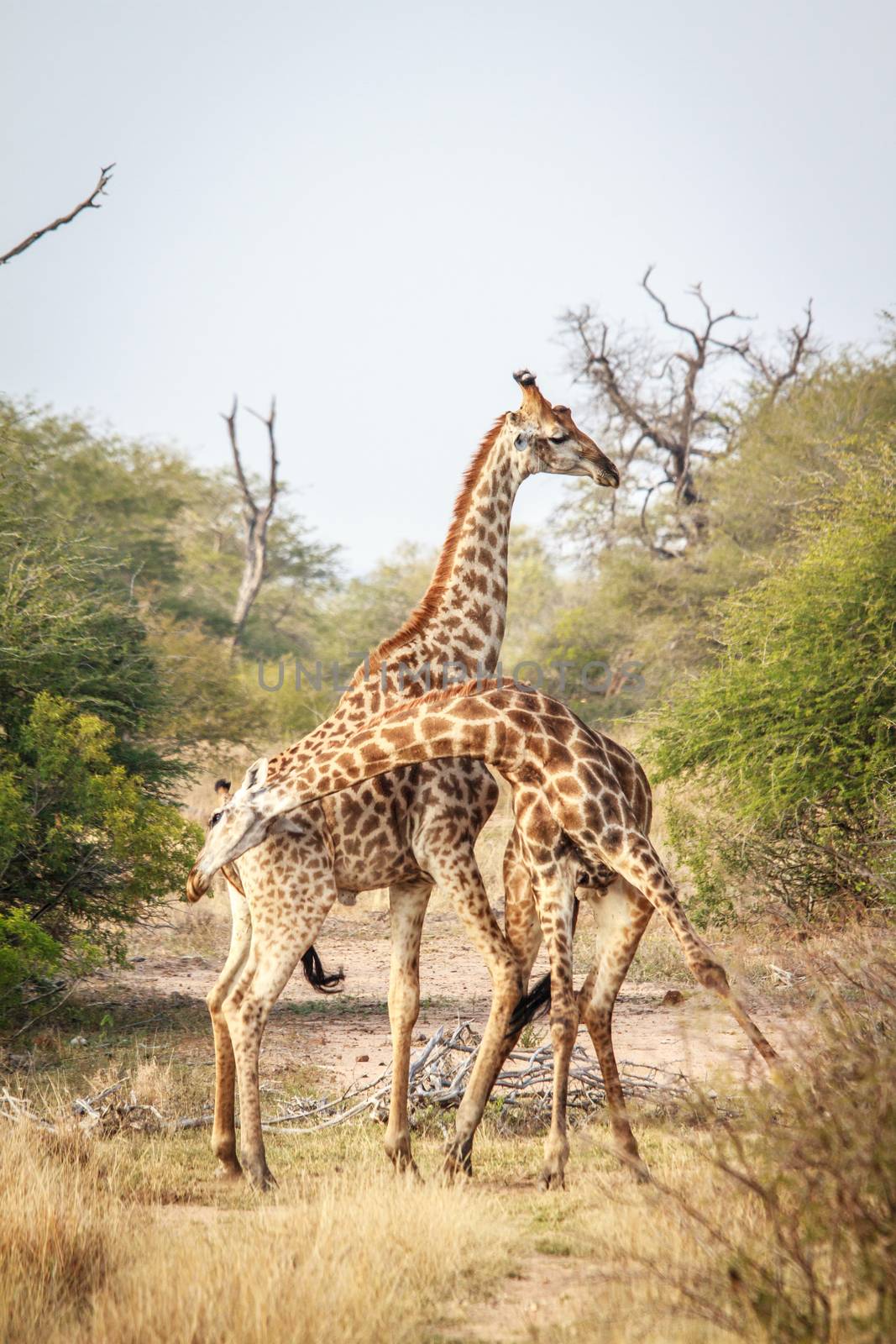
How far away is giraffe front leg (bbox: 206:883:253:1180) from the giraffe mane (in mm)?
1465

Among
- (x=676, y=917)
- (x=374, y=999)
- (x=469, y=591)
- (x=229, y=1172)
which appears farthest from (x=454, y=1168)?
(x=374, y=999)

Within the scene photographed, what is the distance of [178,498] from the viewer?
112 ft

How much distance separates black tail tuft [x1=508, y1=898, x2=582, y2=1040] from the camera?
5621 millimetres

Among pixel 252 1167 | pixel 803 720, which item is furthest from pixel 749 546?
pixel 252 1167

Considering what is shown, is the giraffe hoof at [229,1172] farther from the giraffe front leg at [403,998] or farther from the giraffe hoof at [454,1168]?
the giraffe hoof at [454,1168]

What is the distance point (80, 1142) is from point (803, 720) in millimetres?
7465

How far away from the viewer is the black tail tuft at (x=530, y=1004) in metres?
5.62

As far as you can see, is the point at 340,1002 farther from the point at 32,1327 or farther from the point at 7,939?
the point at 32,1327

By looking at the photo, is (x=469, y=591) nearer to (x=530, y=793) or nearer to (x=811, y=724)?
(x=530, y=793)

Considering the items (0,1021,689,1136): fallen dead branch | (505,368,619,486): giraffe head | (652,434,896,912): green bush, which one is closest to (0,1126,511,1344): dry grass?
(0,1021,689,1136): fallen dead branch

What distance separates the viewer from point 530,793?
17.9ft

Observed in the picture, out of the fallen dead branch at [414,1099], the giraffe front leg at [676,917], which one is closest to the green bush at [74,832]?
the fallen dead branch at [414,1099]

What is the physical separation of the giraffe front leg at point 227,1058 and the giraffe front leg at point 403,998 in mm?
713

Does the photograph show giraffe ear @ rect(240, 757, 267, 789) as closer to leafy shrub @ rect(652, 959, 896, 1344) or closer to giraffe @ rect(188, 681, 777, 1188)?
giraffe @ rect(188, 681, 777, 1188)
